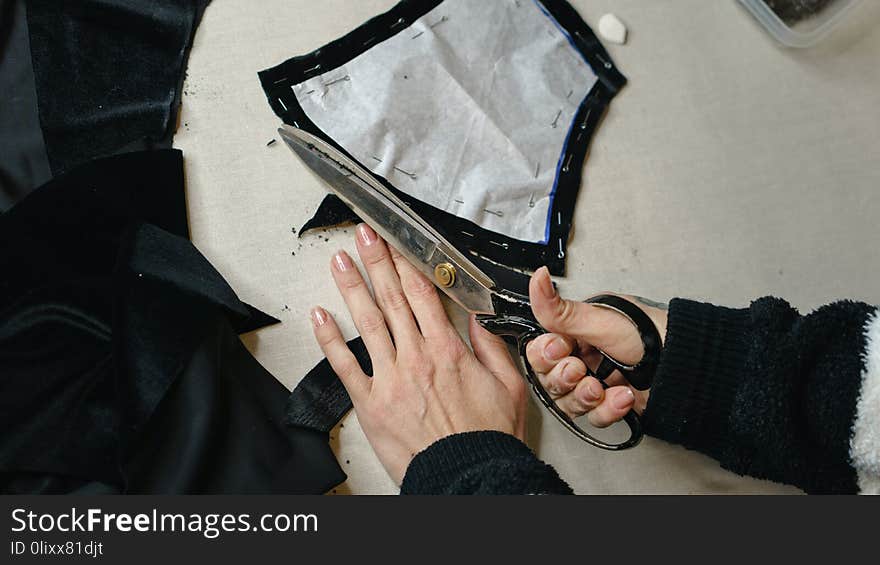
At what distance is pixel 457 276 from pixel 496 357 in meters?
0.13

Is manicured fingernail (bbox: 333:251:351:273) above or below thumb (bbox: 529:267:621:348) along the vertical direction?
above

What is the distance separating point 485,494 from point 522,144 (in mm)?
424

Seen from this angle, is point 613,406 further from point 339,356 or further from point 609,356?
point 339,356

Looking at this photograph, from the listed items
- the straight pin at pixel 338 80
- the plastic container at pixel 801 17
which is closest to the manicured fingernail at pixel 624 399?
the straight pin at pixel 338 80

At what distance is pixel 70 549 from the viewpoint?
65 centimetres

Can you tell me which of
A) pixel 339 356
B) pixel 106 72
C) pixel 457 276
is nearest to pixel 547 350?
pixel 457 276

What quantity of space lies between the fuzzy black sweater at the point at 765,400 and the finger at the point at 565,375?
0.07 meters

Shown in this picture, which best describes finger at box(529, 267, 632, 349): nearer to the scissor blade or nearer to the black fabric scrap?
the scissor blade

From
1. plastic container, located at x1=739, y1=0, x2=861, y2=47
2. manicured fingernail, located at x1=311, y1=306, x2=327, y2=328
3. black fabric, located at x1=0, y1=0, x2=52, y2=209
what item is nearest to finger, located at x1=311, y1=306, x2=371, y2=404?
manicured fingernail, located at x1=311, y1=306, x2=327, y2=328

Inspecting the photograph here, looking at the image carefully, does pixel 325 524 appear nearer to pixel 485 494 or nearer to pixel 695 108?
pixel 485 494

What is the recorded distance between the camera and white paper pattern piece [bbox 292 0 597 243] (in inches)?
33.1

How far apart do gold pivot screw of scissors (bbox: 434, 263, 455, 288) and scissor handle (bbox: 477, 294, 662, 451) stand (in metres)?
0.05

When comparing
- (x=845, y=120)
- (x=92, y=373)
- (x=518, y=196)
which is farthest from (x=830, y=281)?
(x=92, y=373)

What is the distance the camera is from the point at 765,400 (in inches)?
27.0
